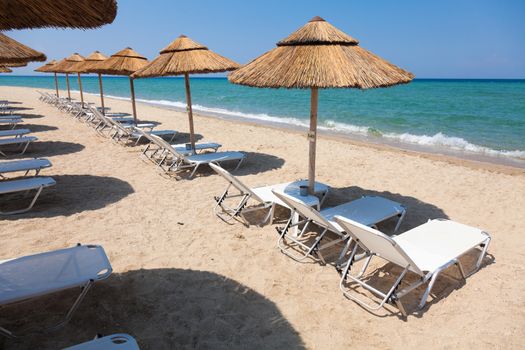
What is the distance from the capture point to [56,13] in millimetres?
2709

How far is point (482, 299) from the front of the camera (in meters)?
3.12

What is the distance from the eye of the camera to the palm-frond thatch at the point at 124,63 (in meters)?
9.19

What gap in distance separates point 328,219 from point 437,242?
110 cm

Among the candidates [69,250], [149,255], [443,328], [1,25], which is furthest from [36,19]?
[443,328]

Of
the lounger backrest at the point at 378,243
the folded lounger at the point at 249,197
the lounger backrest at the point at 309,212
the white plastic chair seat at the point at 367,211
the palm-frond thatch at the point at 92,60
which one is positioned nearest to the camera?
the lounger backrest at the point at 378,243

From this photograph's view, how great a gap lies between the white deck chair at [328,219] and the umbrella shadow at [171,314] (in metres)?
0.84

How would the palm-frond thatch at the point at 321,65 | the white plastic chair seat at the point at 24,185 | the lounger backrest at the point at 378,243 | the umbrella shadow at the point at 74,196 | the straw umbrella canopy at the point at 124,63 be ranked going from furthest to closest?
the straw umbrella canopy at the point at 124,63
the umbrella shadow at the point at 74,196
the white plastic chair seat at the point at 24,185
the palm-frond thatch at the point at 321,65
the lounger backrest at the point at 378,243

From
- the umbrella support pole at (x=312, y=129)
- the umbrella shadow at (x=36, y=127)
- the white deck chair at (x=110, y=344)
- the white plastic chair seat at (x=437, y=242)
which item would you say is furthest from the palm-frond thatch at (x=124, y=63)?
the white deck chair at (x=110, y=344)

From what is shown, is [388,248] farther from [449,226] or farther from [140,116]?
[140,116]

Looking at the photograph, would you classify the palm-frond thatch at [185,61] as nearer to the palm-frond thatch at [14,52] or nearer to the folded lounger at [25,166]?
the palm-frond thatch at [14,52]

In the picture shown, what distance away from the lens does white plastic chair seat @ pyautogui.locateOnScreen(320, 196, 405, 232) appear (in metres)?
3.97

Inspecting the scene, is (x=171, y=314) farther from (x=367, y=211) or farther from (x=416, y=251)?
(x=367, y=211)

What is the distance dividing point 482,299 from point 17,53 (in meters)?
7.48

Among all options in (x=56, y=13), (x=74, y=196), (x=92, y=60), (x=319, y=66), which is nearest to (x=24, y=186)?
(x=74, y=196)
